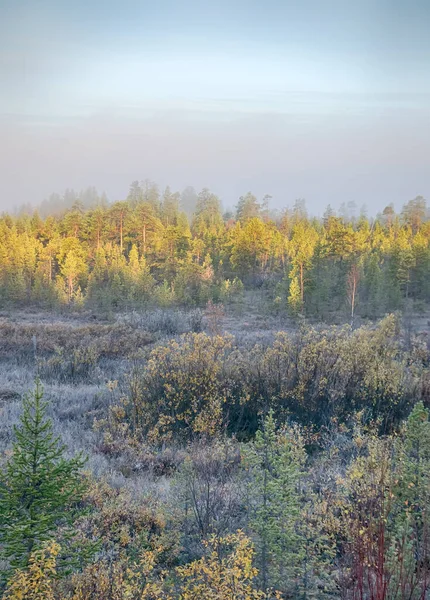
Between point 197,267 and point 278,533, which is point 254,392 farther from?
point 197,267

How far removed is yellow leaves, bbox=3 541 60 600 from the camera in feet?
7.86

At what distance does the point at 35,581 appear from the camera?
2473mm

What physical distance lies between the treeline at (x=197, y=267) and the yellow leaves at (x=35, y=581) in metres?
28.7

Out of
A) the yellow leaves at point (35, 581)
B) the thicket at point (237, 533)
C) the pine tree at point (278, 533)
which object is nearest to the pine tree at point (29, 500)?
the thicket at point (237, 533)

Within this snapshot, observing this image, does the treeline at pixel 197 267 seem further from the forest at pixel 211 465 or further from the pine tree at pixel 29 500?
the pine tree at pixel 29 500

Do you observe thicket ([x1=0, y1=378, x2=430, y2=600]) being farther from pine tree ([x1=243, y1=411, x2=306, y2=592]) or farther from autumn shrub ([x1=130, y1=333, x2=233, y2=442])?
autumn shrub ([x1=130, y1=333, x2=233, y2=442])

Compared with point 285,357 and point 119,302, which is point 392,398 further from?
point 119,302

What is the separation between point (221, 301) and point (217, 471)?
30326 mm

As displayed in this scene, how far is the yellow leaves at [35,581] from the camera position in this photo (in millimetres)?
2396

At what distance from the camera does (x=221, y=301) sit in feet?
117

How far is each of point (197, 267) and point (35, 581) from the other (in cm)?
3379

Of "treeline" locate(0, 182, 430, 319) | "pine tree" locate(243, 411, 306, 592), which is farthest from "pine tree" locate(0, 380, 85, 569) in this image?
"treeline" locate(0, 182, 430, 319)

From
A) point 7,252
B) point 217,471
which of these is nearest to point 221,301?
point 7,252

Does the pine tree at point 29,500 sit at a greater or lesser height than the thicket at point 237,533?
greater
